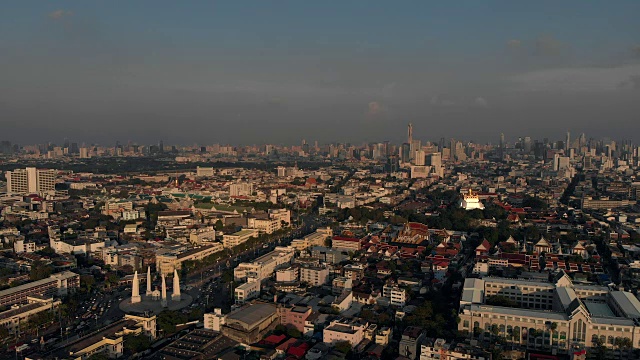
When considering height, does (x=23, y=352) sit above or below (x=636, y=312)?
below

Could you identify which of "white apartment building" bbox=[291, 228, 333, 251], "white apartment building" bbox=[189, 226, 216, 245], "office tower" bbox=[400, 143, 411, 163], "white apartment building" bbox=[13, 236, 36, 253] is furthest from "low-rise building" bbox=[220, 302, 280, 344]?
"office tower" bbox=[400, 143, 411, 163]

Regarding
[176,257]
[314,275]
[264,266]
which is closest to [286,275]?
[314,275]

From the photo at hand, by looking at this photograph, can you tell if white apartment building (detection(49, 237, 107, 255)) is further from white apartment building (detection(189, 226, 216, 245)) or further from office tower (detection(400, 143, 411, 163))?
office tower (detection(400, 143, 411, 163))

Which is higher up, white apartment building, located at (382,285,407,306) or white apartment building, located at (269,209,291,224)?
white apartment building, located at (269,209,291,224)

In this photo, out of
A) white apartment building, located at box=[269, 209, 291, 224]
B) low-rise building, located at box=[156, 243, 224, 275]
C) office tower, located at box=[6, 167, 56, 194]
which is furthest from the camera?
office tower, located at box=[6, 167, 56, 194]

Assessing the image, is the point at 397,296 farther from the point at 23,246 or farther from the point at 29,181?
the point at 29,181

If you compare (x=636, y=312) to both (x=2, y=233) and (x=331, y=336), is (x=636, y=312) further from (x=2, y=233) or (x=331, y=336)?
(x=2, y=233)

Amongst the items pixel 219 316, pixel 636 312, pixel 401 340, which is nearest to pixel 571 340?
pixel 636 312

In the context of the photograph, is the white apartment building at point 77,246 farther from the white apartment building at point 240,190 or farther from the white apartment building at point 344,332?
the white apartment building at point 240,190
